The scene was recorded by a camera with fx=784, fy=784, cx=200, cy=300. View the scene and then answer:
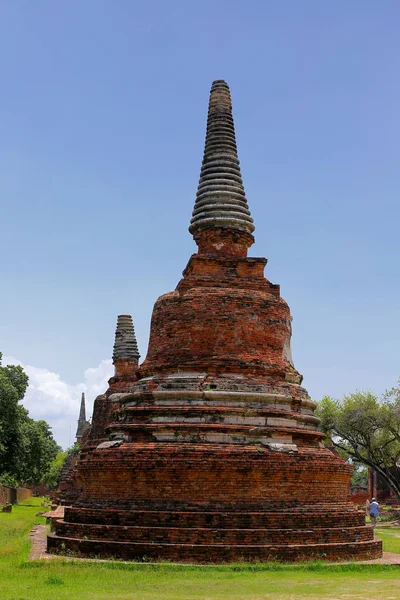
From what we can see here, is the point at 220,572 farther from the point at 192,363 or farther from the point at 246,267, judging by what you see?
the point at 246,267

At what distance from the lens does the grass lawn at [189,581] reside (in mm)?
11500

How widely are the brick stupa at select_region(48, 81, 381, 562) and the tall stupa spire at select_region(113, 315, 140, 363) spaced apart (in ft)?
40.9

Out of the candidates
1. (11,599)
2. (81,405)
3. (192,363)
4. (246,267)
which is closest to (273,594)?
(11,599)

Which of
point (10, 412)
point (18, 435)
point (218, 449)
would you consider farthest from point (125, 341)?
point (218, 449)

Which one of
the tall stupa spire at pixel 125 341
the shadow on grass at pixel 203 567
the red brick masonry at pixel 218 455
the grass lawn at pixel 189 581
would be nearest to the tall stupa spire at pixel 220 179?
the red brick masonry at pixel 218 455

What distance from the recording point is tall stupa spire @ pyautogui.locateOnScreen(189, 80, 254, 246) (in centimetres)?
2097

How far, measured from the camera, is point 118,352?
108 ft

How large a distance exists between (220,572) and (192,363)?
17.9ft

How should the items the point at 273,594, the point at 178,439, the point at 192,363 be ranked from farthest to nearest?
the point at 192,363 < the point at 178,439 < the point at 273,594

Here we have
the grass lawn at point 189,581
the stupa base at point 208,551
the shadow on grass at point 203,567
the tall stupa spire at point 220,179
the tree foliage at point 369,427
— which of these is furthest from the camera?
the tree foliage at point 369,427

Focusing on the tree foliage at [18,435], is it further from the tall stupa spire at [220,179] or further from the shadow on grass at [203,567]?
the shadow on grass at [203,567]

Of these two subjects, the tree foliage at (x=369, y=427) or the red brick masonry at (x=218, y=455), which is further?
the tree foliage at (x=369, y=427)

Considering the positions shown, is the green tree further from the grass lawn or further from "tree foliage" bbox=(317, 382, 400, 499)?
the grass lawn

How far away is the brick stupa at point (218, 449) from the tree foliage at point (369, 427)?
21810 millimetres
